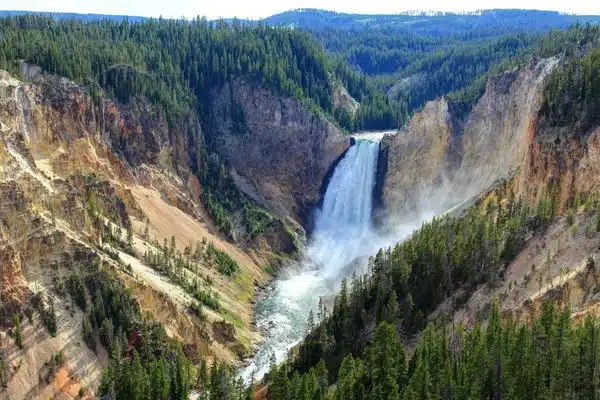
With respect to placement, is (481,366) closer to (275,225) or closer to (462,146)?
(462,146)

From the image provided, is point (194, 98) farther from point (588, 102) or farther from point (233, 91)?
point (588, 102)

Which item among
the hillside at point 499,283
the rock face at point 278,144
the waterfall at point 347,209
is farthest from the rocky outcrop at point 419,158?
the rock face at point 278,144

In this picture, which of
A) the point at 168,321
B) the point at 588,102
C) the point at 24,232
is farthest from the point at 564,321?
the point at 24,232

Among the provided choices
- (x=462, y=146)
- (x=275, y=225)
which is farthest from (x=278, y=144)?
(x=462, y=146)

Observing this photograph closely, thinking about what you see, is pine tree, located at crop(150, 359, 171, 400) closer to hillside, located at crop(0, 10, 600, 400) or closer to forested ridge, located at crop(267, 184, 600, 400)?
hillside, located at crop(0, 10, 600, 400)

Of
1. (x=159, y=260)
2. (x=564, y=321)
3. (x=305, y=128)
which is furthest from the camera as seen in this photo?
(x=305, y=128)

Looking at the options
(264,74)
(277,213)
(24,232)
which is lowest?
(277,213)
